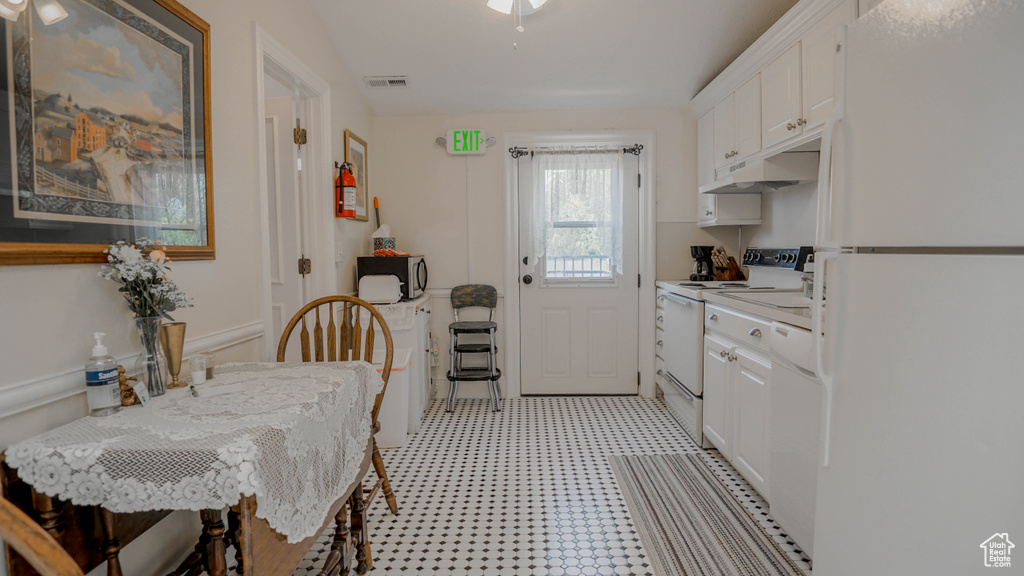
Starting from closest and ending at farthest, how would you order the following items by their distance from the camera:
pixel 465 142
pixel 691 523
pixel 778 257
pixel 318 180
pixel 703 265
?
pixel 691 523, pixel 318 180, pixel 778 257, pixel 703 265, pixel 465 142

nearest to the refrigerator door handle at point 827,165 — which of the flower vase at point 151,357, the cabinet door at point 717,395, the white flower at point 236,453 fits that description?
the cabinet door at point 717,395

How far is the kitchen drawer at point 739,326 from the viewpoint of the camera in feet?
7.42

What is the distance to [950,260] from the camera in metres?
0.96

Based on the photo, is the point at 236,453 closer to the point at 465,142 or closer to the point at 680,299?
the point at 680,299

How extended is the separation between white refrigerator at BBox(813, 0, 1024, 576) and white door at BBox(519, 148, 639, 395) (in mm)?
2721

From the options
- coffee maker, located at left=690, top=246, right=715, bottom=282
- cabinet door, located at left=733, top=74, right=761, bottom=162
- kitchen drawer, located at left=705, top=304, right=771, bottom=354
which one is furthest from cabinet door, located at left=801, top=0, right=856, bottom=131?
coffee maker, located at left=690, top=246, right=715, bottom=282

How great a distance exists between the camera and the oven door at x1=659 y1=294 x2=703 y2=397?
306cm

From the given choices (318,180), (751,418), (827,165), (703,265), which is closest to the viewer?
(827,165)

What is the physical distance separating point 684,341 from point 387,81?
2.63m

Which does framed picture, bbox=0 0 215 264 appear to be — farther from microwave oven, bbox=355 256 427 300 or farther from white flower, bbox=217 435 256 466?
microwave oven, bbox=355 256 427 300

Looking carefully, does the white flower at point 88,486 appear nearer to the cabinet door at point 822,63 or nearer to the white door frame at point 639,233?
the cabinet door at point 822,63

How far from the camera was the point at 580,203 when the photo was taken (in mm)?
4066

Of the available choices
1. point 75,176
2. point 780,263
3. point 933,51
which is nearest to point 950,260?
point 933,51

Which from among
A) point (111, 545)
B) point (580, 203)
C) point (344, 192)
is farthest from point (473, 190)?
point (111, 545)
